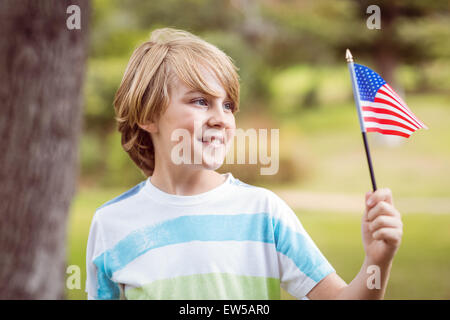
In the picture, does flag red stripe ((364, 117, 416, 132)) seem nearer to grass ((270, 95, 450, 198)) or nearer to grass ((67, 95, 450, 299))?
grass ((67, 95, 450, 299))

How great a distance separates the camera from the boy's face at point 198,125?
1749mm

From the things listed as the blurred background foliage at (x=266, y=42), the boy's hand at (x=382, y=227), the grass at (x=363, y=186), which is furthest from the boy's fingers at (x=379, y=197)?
the blurred background foliage at (x=266, y=42)

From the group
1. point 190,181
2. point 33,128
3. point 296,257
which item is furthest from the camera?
point 33,128

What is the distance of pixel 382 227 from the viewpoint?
4.87 ft

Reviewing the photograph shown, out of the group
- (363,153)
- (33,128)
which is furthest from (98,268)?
(363,153)

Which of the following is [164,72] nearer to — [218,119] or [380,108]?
[218,119]

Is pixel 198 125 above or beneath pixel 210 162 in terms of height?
above

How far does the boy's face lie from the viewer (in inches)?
68.8

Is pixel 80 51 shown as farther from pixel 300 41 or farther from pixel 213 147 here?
pixel 300 41

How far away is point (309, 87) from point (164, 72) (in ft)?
46.3

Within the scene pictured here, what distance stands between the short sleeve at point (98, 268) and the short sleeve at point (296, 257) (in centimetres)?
56

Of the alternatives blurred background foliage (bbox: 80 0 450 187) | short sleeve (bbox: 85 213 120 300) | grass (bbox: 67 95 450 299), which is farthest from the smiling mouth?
blurred background foliage (bbox: 80 0 450 187)

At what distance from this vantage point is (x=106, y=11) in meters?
12.8

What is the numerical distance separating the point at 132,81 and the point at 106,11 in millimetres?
11592
